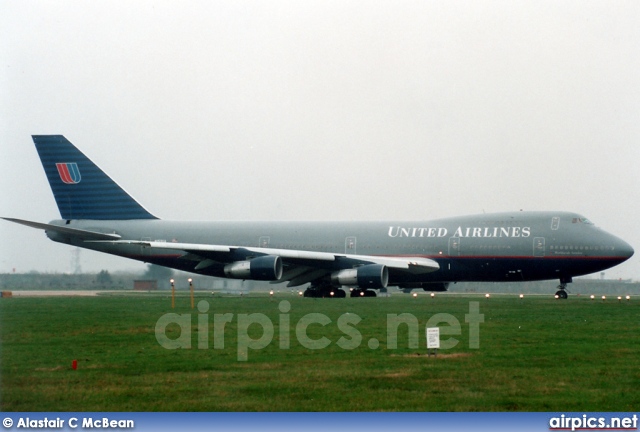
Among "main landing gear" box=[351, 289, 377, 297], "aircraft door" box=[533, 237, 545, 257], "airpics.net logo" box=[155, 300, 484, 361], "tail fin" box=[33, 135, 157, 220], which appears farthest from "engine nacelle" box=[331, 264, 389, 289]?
"tail fin" box=[33, 135, 157, 220]

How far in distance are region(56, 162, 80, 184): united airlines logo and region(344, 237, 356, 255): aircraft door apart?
14420 mm

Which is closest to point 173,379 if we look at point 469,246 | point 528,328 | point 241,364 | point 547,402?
point 241,364

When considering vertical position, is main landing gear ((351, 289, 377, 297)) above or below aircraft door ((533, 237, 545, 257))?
below

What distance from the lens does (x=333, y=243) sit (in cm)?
4225

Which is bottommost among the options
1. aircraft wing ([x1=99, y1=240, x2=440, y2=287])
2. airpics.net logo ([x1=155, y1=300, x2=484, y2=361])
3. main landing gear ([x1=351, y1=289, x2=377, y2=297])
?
main landing gear ([x1=351, y1=289, x2=377, y2=297])

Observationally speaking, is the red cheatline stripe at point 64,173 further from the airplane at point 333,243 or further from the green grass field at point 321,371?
the green grass field at point 321,371

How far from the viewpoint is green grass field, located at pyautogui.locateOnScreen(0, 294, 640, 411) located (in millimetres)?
11336

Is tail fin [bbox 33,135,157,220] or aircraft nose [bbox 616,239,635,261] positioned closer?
aircraft nose [bbox 616,239,635,261]

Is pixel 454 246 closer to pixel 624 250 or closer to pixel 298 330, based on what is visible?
pixel 624 250

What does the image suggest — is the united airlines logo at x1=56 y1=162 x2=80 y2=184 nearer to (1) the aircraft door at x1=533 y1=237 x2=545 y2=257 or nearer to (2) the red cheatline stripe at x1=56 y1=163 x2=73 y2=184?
(2) the red cheatline stripe at x1=56 y1=163 x2=73 y2=184

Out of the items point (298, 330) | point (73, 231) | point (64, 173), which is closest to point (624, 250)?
point (298, 330)

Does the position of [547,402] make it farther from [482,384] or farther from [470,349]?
[470,349]

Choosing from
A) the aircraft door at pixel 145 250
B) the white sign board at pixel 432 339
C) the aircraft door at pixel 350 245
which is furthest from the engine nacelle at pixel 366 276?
the white sign board at pixel 432 339

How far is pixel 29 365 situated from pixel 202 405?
15.7 ft
